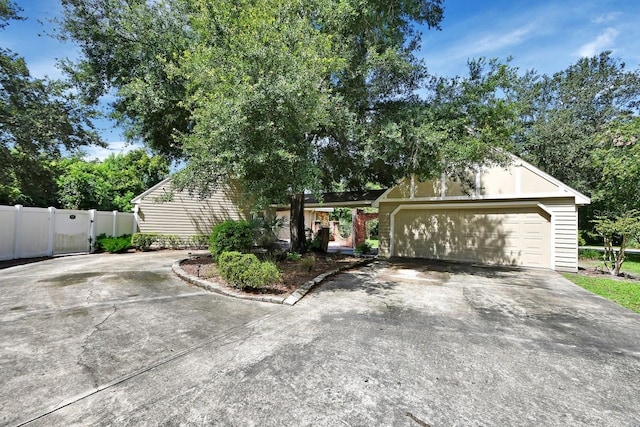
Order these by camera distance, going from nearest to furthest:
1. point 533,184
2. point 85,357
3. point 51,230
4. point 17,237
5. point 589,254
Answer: point 85,357 < point 17,237 < point 533,184 < point 51,230 < point 589,254

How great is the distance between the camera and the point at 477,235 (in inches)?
464

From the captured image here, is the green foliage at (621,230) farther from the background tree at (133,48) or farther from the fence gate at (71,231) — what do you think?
the fence gate at (71,231)

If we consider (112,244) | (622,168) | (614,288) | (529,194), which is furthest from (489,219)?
(112,244)

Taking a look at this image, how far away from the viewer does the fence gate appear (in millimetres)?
11109

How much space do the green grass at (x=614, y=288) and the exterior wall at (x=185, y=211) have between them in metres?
14.1

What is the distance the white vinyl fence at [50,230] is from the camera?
9.60 m

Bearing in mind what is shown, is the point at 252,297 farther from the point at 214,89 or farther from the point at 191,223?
the point at 191,223

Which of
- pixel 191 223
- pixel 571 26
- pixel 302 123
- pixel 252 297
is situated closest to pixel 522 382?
pixel 252 297

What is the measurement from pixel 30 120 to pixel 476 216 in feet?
55.5

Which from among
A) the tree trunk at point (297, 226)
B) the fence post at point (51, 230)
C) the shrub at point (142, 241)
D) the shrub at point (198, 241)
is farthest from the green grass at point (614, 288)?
the fence post at point (51, 230)

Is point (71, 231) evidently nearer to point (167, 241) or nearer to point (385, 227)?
point (167, 241)

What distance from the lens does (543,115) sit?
66.5 ft

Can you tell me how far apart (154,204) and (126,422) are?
14.3m

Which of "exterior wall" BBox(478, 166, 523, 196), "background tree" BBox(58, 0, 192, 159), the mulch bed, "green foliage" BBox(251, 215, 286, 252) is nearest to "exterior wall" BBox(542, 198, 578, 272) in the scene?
"exterior wall" BBox(478, 166, 523, 196)
